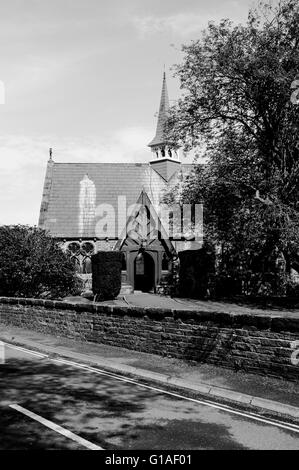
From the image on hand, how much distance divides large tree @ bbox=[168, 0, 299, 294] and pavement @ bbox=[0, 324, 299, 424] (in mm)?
11657

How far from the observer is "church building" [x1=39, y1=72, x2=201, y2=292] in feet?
104

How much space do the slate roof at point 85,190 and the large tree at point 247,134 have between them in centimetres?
1513

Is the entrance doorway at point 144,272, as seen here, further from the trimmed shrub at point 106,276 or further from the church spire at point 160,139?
the church spire at point 160,139

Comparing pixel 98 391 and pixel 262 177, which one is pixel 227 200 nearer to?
pixel 262 177

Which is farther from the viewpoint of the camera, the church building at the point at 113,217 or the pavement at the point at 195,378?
the church building at the point at 113,217

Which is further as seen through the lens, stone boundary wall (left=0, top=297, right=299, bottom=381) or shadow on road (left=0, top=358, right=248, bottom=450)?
stone boundary wall (left=0, top=297, right=299, bottom=381)

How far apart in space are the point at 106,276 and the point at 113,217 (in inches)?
604

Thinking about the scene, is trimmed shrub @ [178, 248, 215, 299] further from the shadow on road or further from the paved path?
the shadow on road

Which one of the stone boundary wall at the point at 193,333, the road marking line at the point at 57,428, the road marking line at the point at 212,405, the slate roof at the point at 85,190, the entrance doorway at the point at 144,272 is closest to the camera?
the road marking line at the point at 57,428

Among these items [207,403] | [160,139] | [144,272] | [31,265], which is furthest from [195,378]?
[160,139]

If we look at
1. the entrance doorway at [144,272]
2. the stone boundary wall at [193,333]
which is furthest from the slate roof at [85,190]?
the stone boundary wall at [193,333]

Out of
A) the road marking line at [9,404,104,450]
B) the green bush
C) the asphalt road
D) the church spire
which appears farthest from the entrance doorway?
the road marking line at [9,404,104,450]

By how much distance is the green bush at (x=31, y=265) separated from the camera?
65.6 feet

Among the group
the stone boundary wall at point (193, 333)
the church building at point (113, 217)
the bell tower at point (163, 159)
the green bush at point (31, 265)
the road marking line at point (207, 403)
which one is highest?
the bell tower at point (163, 159)
